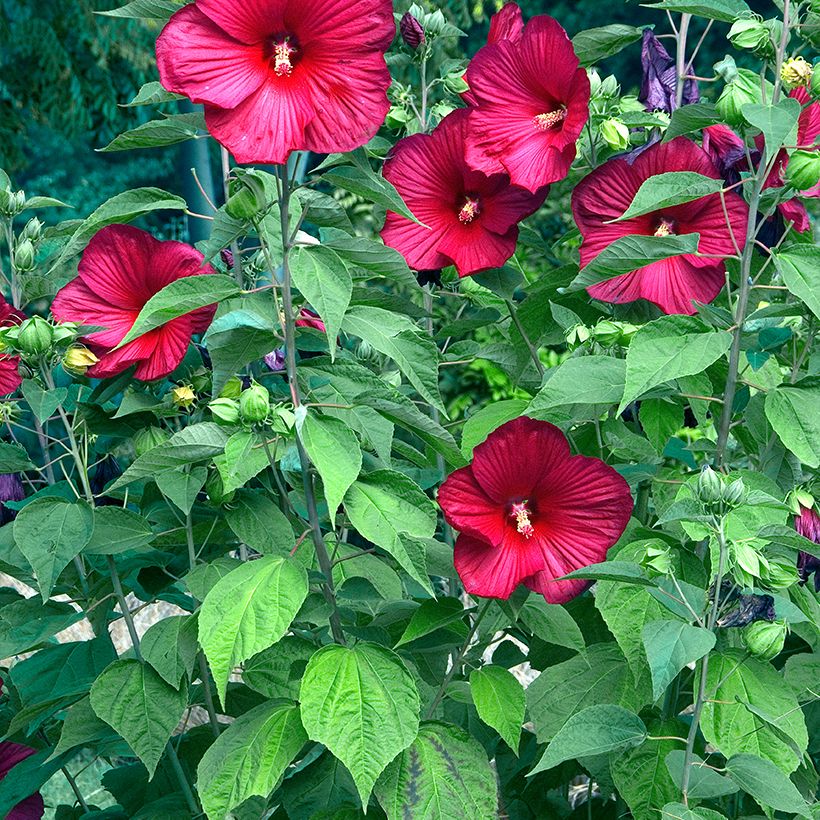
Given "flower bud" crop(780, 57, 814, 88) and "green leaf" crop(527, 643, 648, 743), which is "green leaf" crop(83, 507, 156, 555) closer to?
"green leaf" crop(527, 643, 648, 743)

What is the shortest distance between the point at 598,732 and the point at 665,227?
2.07ft

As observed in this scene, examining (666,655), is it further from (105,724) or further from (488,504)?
(105,724)

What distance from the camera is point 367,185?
1252mm

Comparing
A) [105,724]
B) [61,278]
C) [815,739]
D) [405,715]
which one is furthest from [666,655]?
[61,278]

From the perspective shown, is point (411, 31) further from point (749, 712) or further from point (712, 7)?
point (749, 712)

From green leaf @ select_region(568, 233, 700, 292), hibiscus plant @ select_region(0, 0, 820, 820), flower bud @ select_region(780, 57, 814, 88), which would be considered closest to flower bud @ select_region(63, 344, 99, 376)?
hibiscus plant @ select_region(0, 0, 820, 820)

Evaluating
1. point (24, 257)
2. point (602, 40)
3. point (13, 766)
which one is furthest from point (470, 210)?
point (13, 766)

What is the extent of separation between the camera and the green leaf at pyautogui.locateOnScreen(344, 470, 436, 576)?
1246mm

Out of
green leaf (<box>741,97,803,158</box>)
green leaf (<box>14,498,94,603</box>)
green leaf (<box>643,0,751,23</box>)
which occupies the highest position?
green leaf (<box>643,0,751,23</box>)

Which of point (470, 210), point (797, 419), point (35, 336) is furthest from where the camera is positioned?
point (470, 210)

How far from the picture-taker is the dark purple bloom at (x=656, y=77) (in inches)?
63.1

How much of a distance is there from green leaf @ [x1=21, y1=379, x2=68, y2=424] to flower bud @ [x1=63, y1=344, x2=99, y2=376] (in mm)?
43

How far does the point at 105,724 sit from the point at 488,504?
23.5 inches

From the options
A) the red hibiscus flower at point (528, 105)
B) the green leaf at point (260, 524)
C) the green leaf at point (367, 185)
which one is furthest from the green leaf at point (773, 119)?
the green leaf at point (260, 524)
